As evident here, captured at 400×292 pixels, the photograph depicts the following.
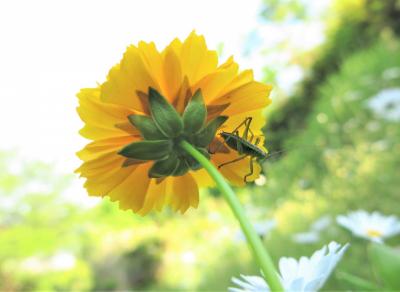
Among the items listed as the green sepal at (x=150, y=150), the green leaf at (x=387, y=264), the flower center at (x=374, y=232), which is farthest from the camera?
the flower center at (x=374, y=232)

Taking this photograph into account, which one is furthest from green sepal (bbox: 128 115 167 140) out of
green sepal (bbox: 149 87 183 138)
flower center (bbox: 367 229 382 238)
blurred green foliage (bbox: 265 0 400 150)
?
blurred green foliage (bbox: 265 0 400 150)

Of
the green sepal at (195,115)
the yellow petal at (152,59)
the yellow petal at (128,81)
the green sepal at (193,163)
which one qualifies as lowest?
the green sepal at (193,163)

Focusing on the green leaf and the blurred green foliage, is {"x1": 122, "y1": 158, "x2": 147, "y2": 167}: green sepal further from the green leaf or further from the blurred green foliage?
the blurred green foliage

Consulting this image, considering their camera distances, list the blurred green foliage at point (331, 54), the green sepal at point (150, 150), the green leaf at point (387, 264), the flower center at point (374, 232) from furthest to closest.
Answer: the blurred green foliage at point (331, 54), the flower center at point (374, 232), the green sepal at point (150, 150), the green leaf at point (387, 264)

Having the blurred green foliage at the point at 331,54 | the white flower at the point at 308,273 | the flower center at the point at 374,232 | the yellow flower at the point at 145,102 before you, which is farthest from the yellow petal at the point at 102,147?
the blurred green foliage at the point at 331,54

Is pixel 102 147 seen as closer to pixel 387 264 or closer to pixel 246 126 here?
pixel 246 126

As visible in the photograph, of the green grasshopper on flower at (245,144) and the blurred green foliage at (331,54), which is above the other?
the blurred green foliage at (331,54)

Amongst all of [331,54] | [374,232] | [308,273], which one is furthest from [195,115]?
[331,54]

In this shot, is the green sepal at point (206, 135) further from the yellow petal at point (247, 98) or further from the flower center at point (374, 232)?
the flower center at point (374, 232)
